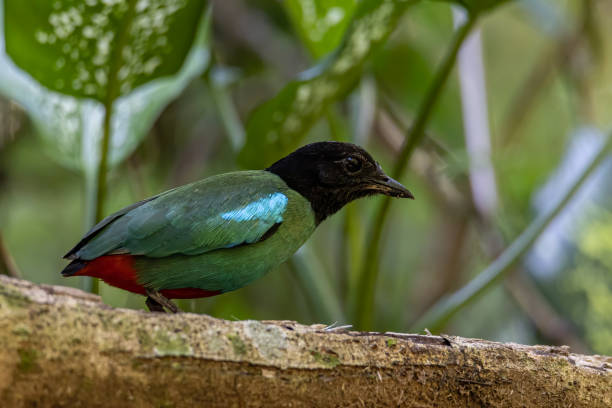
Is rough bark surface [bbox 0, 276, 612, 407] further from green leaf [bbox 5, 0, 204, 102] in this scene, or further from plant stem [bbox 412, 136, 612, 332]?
green leaf [bbox 5, 0, 204, 102]

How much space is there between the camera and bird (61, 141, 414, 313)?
8.87ft

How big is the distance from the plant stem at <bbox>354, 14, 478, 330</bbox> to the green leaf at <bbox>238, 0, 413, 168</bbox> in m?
0.30

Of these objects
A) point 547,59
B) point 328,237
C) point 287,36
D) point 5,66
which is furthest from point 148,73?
point 547,59

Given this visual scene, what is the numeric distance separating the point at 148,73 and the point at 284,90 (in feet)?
2.16

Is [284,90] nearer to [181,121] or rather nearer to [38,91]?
[38,91]

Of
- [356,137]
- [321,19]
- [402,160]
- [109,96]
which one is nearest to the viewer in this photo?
[109,96]

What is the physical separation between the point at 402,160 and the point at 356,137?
3.09 ft

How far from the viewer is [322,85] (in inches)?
A: 140

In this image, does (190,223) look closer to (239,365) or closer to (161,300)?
(161,300)

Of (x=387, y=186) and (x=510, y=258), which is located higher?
(x=387, y=186)

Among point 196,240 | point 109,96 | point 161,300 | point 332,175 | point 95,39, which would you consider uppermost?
point 95,39

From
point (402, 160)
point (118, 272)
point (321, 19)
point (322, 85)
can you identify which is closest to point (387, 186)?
point (402, 160)

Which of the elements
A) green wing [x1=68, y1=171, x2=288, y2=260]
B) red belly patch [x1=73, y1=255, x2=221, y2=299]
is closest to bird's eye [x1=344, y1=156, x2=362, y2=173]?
green wing [x1=68, y1=171, x2=288, y2=260]

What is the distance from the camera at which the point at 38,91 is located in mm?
4355
